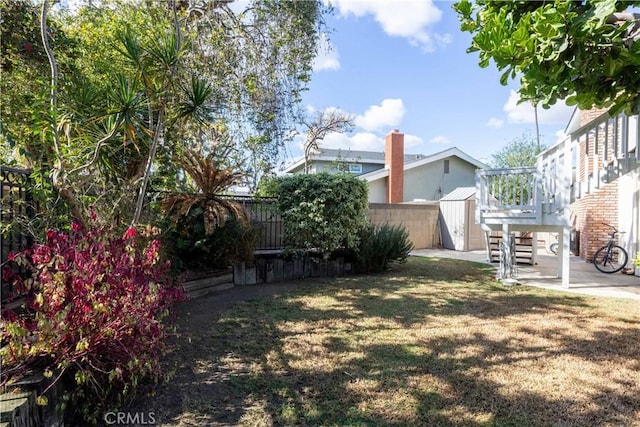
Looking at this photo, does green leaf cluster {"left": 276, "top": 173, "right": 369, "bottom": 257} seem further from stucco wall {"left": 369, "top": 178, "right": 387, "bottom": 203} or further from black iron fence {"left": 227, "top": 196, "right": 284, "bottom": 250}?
stucco wall {"left": 369, "top": 178, "right": 387, "bottom": 203}

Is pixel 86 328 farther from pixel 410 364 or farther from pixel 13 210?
pixel 410 364

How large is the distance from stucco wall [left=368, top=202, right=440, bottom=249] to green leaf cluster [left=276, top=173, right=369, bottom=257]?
4387mm

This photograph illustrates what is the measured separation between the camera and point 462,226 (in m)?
12.4

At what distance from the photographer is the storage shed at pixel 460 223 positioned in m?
12.2

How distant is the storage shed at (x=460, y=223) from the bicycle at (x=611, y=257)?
4.27 m

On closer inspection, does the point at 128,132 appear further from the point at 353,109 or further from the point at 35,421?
the point at 353,109

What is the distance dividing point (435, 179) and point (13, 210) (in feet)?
58.6

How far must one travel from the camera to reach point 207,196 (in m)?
6.04

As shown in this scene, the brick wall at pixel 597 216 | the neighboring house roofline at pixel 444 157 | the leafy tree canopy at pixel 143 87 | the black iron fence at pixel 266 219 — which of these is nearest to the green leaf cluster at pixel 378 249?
the black iron fence at pixel 266 219

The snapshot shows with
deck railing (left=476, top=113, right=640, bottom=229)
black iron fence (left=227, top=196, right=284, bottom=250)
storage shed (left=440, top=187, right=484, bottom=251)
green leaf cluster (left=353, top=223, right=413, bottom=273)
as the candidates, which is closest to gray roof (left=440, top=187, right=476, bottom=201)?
storage shed (left=440, top=187, right=484, bottom=251)

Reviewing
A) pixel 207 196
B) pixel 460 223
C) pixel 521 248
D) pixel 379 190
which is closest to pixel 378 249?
pixel 207 196

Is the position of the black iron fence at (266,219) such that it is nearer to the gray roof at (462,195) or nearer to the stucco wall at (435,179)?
the gray roof at (462,195)

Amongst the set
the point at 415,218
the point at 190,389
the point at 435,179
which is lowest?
the point at 190,389

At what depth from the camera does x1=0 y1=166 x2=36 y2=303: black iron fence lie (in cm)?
302
